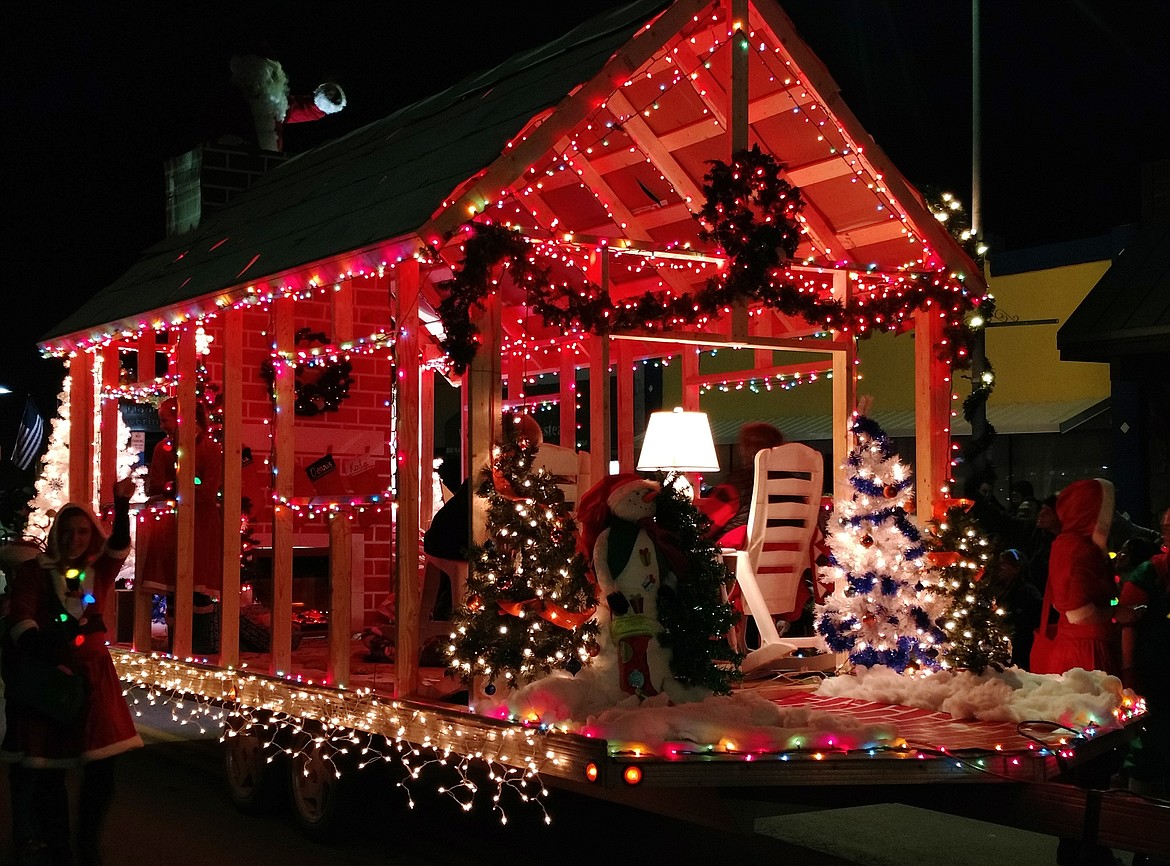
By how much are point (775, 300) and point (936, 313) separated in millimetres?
1387

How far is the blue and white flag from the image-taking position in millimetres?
24219

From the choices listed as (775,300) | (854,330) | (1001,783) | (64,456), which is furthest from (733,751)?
(64,456)

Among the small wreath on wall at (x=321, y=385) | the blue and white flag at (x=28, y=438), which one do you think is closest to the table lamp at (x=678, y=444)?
the small wreath on wall at (x=321, y=385)

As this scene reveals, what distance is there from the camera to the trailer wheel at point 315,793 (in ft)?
25.8

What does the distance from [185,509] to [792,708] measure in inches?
192

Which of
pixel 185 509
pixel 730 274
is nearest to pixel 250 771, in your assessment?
pixel 185 509

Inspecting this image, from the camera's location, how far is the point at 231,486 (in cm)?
889

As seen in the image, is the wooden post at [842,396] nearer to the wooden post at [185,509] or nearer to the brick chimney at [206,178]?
the wooden post at [185,509]

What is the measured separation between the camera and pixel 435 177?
7.50 m

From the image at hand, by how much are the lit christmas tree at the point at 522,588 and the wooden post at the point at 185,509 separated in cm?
313

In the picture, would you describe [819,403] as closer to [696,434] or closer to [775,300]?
[696,434]

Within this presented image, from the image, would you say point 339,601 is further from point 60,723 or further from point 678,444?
point 678,444

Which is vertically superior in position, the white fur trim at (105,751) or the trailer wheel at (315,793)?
the white fur trim at (105,751)

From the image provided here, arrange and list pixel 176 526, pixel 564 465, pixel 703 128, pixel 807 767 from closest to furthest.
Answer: pixel 807 767 → pixel 564 465 → pixel 703 128 → pixel 176 526
